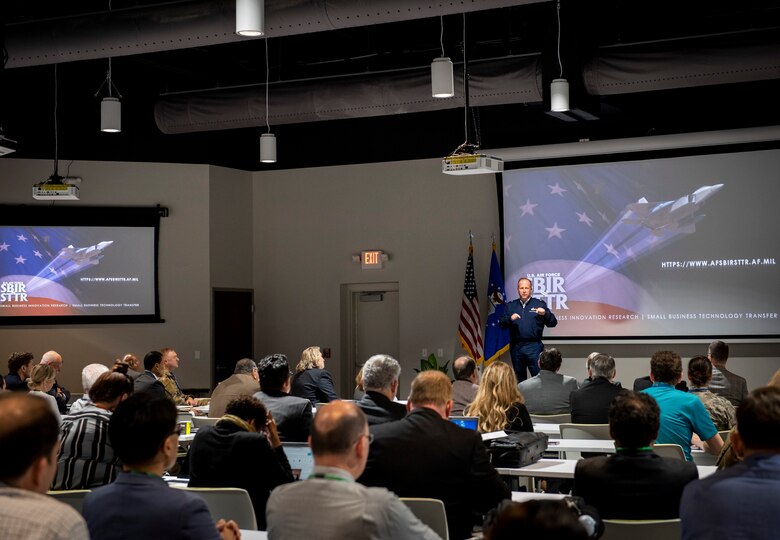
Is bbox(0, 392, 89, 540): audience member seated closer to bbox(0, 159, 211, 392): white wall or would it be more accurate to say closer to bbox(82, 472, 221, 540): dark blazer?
bbox(82, 472, 221, 540): dark blazer

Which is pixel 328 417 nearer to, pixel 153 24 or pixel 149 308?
pixel 153 24

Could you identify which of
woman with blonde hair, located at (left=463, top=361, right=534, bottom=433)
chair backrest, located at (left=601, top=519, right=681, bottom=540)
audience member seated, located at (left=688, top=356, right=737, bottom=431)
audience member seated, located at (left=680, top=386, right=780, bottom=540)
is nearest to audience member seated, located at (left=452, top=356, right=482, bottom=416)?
woman with blonde hair, located at (left=463, top=361, right=534, bottom=433)

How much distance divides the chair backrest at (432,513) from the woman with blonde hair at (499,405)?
2.18 meters

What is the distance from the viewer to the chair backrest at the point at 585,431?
5777 mm

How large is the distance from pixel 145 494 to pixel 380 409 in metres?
2.06

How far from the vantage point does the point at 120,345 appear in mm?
12422

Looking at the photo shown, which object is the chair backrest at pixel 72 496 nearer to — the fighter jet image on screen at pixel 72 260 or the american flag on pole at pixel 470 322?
the american flag on pole at pixel 470 322

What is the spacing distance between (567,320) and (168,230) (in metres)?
5.30

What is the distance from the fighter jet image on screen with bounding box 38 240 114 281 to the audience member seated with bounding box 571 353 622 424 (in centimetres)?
786

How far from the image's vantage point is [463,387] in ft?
22.5

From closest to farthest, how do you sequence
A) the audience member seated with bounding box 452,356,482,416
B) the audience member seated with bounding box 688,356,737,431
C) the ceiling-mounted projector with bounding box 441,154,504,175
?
the audience member seated with bounding box 688,356,737,431 → the audience member seated with bounding box 452,356,482,416 → the ceiling-mounted projector with bounding box 441,154,504,175

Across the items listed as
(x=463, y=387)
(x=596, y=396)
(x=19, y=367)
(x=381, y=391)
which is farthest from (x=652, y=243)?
(x=381, y=391)

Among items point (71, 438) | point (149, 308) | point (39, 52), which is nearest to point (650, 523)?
point (71, 438)

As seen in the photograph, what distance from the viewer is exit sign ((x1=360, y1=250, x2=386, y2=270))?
12.8 meters
